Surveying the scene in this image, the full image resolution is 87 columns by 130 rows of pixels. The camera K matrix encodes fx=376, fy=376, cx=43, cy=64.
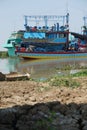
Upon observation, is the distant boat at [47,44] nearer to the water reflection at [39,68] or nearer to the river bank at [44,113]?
the water reflection at [39,68]

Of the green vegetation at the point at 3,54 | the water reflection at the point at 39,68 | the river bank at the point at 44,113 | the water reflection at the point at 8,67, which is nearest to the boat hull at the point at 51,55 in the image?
the water reflection at the point at 8,67

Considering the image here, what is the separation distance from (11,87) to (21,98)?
195cm

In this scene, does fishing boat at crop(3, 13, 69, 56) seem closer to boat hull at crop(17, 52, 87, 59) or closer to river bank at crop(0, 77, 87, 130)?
boat hull at crop(17, 52, 87, 59)

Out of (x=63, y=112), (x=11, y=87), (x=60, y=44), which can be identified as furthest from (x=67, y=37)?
(x=63, y=112)

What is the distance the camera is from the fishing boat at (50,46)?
4906cm

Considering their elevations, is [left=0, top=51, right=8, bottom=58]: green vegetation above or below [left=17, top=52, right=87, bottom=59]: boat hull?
below

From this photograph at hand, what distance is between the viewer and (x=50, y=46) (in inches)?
2009

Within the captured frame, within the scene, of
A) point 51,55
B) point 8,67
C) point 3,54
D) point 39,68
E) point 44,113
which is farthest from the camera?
point 3,54

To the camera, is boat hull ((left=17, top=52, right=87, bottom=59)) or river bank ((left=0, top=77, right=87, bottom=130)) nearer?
river bank ((left=0, top=77, right=87, bottom=130))

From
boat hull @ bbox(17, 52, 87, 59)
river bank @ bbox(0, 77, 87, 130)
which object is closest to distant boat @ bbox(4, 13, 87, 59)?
boat hull @ bbox(17, 52, 87, 59)

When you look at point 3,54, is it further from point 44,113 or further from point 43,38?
point 44,113

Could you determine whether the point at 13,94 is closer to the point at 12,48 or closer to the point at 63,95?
the point at 63,95

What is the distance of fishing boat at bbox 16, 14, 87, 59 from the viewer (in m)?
49.1

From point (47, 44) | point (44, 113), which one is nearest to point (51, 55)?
point (47, 44)
